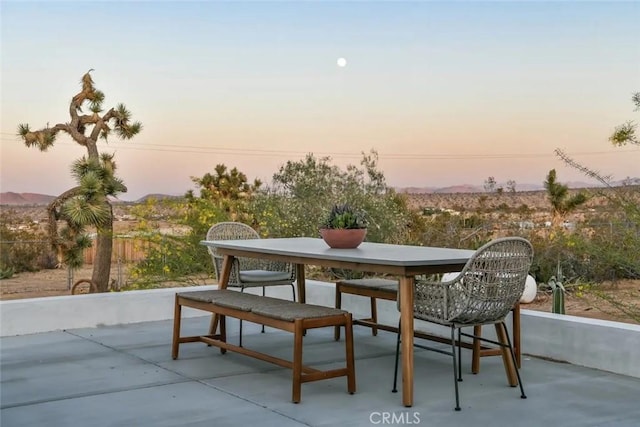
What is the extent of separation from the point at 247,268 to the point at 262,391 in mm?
2096

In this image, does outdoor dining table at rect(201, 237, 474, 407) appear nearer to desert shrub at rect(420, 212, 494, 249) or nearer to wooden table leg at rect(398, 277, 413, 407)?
wooden table leg at rect(398, 277, 413, 407)

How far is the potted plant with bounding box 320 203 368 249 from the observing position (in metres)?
4.52

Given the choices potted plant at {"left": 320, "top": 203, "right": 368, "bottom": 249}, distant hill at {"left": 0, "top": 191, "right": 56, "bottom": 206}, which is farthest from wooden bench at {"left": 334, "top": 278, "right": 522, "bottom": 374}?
distant hill at {"left": 0, "top": 191, "right": 56, "bottom": 206}

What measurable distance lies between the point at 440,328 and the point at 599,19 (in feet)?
22.0

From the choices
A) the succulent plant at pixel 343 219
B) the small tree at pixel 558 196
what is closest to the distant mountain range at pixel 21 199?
the small tree at pixel 558 196

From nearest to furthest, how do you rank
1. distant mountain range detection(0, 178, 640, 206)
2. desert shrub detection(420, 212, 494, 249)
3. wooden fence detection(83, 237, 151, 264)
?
desert shrub detection(420, 212, 494, 249) → wooden fence detection(83, 237, 151, 264) → distant mountain range detection(0, 178, 640, 206)

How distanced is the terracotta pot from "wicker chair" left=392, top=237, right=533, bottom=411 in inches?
32.1

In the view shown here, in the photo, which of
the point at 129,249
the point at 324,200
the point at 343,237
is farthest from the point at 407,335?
the point at 129,249

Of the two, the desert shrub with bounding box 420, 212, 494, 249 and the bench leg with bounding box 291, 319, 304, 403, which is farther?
the desert shrub with bounding box 420, 212, 494, 249

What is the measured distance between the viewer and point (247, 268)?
5.90 metres

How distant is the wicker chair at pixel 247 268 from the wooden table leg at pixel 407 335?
194 centimetres

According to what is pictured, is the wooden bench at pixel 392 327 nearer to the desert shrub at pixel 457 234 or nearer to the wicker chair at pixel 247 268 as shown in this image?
the wicker chair at pixel 247 268

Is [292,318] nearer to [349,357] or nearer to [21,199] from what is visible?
[349,357]

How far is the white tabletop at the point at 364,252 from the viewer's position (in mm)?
3704
